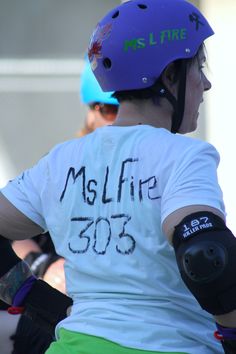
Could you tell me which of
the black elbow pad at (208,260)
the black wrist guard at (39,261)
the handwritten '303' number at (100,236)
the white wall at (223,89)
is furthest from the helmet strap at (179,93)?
the white wall at (223,89)

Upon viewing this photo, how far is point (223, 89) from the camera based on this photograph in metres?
7.06

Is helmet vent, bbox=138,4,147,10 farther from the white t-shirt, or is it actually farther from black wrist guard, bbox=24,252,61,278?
black wrist guard, bbox=24,252,61,278

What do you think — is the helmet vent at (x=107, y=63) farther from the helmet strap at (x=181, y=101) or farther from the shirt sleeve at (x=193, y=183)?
the shirt sleeve at (x=193, y=183)

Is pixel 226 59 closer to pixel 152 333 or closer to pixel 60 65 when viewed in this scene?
pixel 60 65

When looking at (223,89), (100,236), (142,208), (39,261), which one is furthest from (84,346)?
(223,89)

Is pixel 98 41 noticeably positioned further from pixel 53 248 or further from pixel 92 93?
pixel 92 93

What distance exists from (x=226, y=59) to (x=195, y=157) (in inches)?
181

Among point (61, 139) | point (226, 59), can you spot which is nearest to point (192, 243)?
point (226, 59)

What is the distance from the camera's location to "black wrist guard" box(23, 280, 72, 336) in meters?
3.15

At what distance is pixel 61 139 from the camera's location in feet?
28.5

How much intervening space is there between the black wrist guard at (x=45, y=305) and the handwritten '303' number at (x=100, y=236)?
0.45 metres

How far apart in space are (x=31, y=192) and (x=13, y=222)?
0.48ft

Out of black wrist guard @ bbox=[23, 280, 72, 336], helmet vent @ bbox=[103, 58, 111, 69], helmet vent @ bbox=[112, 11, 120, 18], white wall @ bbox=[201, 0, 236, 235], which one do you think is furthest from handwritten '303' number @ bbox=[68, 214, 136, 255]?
white wall @ bbox=[201, 0, 236, 235]

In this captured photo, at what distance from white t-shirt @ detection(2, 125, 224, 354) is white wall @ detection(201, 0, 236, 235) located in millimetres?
4249
